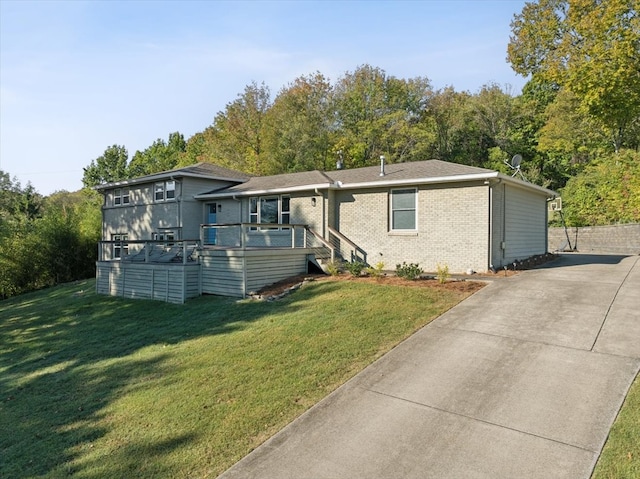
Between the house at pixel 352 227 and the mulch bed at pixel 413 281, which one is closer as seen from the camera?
the mulch bed at pixel 413 281

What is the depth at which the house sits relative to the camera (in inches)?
475

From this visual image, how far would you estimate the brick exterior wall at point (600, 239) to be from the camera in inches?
765

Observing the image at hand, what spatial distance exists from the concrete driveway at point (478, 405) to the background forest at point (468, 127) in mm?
18016

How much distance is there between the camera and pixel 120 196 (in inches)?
878

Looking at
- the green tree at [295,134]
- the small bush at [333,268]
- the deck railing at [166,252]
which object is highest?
the green tree at [295,134]

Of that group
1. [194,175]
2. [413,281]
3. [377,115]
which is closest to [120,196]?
[194,175]

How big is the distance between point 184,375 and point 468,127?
3454 centimetres

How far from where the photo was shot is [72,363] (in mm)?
8117

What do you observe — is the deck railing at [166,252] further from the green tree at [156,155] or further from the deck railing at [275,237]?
the green tree at [156,155]

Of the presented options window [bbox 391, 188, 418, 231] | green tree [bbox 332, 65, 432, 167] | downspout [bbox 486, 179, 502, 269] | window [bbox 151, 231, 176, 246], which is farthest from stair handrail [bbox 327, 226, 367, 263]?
green tree [bbox 332, 65, 432, 167]

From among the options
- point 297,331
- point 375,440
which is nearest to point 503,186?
point 297,331

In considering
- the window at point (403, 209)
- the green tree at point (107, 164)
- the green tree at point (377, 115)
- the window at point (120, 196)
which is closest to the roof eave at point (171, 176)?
the window at point (120, 196)

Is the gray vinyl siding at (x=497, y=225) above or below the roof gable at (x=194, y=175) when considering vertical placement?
below

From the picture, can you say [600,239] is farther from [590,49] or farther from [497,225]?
[497,225]
